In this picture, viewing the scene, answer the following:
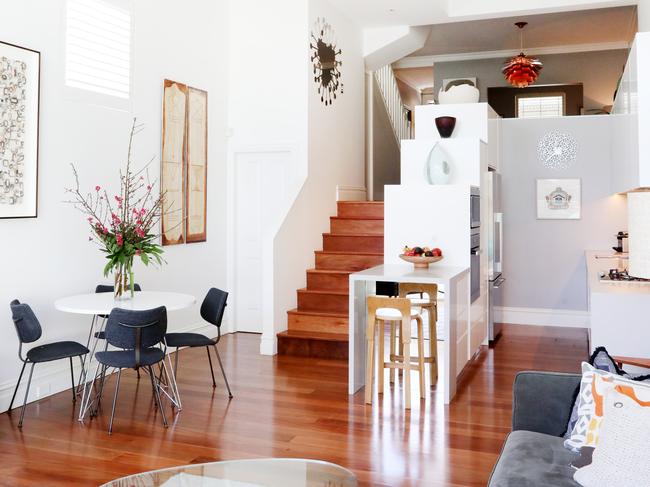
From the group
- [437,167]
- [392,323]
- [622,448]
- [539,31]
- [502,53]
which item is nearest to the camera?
[622,448]

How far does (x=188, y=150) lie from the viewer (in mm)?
6660

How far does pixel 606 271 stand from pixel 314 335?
8.97 ft

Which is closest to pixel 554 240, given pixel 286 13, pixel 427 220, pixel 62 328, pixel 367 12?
pixel 427 220

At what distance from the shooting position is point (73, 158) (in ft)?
17.0

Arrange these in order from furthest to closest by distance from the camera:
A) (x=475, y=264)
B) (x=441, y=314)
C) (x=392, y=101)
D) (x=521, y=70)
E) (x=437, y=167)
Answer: (x=392, y=101) → (x=521, y=70) → (x=437, y=167) → (x=475, y=264) → (x=441, y=314)

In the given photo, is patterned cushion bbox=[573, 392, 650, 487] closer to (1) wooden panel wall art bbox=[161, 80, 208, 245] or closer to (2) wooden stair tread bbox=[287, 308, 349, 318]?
(2) wooden stair tread bbox=[287, 308, 349, 318]

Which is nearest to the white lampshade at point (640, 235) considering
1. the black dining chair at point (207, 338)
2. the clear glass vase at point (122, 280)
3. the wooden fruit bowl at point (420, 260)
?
the wooden fruit bowl at point (420, 260)

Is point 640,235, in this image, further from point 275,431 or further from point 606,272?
point 606,272

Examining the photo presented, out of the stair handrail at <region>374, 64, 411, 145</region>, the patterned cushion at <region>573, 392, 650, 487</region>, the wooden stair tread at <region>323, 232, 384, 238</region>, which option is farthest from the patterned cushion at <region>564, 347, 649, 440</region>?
the stair handrail at <region>374, 64, 411, 145</region>

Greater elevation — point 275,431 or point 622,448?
point 622,448

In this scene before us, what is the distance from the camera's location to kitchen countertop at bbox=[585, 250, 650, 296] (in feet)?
14.1

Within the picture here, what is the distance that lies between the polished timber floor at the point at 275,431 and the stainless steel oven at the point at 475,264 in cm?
76

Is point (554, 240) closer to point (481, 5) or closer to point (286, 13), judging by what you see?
point (481, 5)

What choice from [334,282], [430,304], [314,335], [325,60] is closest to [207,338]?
[314,335]
